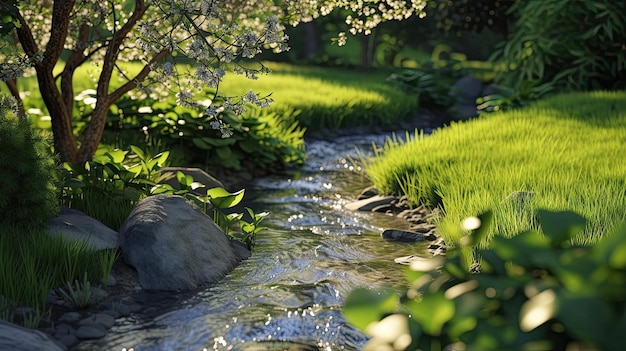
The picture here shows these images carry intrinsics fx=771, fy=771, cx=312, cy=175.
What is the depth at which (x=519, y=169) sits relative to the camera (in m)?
7.19

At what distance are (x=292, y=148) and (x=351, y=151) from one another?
1587 mm

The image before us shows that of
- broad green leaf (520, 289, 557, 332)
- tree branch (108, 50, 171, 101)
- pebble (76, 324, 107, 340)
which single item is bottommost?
pebble (76, 324, 107, 340)

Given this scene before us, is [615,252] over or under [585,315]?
over

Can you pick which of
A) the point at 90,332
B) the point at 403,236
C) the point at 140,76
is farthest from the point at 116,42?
the point at 90,332

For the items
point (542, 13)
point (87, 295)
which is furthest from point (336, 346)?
point (542, 13)

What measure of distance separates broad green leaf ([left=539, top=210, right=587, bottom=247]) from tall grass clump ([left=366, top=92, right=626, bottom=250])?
2935 mm

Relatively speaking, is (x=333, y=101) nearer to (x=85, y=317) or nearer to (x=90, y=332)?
(x=85, y=317)

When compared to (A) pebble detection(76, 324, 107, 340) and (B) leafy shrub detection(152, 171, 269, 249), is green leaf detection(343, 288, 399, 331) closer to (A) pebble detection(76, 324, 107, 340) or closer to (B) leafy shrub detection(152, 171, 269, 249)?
(A) pebble detection(76, 324, 107, 340)

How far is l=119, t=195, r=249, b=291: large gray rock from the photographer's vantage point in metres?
4.80

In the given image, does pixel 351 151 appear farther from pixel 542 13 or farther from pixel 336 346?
pixel 336 346

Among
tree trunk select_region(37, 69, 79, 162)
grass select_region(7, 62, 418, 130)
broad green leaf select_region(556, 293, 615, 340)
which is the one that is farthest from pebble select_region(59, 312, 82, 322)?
grass select_region(7, 62, 418, 130)

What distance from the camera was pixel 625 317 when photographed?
1831 millimetres

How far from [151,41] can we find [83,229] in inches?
52.1

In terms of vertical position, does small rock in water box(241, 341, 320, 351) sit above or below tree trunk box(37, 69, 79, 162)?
below
